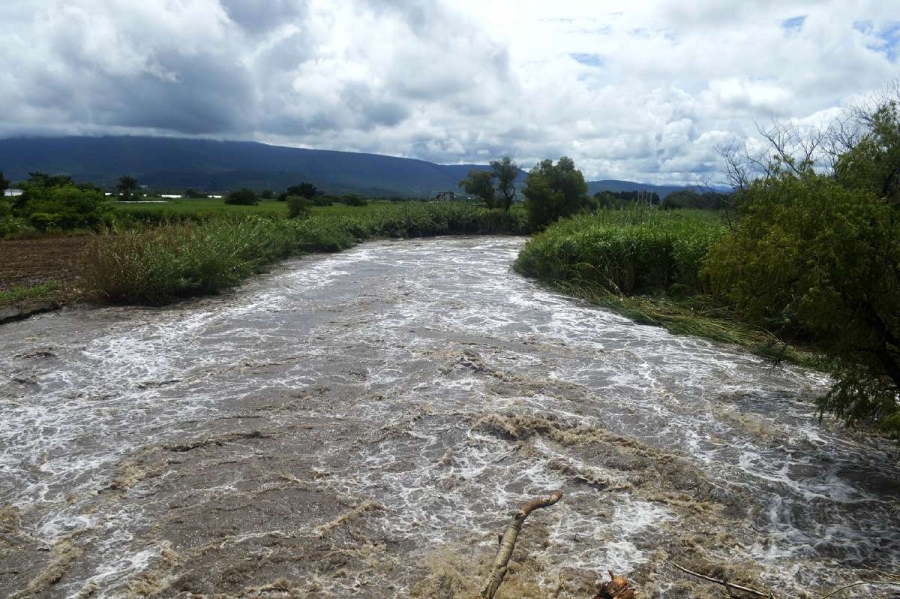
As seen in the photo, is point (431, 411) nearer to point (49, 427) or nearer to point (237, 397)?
point (237, 397)

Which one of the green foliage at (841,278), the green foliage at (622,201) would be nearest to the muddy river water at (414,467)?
the green foliage at (841,278)

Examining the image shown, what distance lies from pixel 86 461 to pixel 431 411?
3343mm

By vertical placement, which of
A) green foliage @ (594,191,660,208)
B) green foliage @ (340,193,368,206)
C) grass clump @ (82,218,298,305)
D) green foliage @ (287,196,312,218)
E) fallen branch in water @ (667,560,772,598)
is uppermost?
green foliage @ (594,191,660,208)

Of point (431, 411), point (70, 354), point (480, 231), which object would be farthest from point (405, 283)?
point (480, 231)

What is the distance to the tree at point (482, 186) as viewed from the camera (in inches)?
1725

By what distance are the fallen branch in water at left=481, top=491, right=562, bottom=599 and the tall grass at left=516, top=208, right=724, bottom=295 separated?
962 cm

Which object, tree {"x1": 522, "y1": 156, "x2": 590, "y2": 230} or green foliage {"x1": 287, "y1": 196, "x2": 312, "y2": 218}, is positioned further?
tree {"x1": 522, "y1": 156, "x2": 590, "y2": 230}

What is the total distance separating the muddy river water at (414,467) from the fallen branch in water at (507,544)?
9 centimetres

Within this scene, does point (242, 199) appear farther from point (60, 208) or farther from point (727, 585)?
point (727, 585)

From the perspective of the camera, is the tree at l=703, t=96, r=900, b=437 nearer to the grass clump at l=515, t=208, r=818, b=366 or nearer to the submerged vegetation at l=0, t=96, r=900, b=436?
the submerged vegetation at l=0, t=96, r=900, b=436

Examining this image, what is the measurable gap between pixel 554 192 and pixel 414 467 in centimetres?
3424

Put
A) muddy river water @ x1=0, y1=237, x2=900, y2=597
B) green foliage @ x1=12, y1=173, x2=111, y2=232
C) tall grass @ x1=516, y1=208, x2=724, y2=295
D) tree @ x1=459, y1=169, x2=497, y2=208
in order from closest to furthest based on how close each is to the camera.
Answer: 1. muddy river water @ x1=0, y1=237, x2=900, y2=597
2. tall grass @ x1=516, y1=208, x2=724, y2=295
3. green foliage @ x1=12, y1=173, x2=111, y2=232
4. tree @ x1=459, y1=169, x2=497, y2=208

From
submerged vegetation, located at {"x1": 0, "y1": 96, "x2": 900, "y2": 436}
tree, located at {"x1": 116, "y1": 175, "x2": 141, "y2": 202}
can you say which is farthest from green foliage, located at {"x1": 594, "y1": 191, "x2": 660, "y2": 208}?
tree, located at {"x1": 116, "y1": 175, "x2": 141, "y2": 202}

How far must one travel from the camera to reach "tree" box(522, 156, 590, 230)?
38.0 metres
